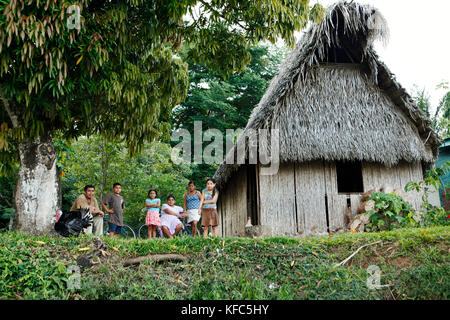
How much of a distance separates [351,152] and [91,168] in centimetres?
804

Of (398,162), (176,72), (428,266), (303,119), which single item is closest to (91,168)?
(176,72)

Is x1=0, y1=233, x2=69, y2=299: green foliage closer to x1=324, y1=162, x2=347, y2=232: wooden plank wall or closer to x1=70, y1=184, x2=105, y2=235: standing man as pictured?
x1=70, y1=184, x2=105, y2=235: standing man

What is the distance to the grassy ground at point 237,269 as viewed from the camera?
428 cm

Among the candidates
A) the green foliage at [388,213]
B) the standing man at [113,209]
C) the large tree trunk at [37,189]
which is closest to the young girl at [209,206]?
the standing man at [113,209]

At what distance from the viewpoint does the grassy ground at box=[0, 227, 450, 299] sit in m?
4.28

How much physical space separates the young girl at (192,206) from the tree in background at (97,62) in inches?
56.4

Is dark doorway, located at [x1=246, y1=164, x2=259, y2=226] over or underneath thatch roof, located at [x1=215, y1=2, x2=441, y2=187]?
underneath

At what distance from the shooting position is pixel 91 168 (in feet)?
40.7

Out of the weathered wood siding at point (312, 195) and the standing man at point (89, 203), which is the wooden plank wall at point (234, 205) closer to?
the weathered wood siding at point (312, 195)

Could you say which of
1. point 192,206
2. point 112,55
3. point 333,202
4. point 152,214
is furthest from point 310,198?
point 112,55

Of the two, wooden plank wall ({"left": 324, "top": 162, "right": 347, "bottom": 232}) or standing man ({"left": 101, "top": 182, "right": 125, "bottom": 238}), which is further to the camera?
wooden plank wall ({"left": 324, "top": 162, "right": 347, "bottom": 232})

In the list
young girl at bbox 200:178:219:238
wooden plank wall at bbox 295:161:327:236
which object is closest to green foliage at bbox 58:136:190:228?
young girl at bbox 200:178:219:238

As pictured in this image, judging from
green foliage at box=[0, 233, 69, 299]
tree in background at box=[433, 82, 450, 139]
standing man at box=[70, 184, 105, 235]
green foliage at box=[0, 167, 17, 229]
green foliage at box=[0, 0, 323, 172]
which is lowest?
green foliage at box=[0, 233, 69, 299]

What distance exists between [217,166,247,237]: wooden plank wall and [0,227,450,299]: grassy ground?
15.9 ft
